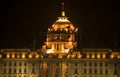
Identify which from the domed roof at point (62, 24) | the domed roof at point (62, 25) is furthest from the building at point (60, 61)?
the domed roof at point (62, 24)

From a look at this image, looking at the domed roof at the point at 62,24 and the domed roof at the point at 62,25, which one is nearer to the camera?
the domed roof at the point at 62,25

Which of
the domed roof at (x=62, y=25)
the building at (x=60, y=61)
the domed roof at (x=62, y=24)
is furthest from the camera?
the domed roof at (x=62, y=24)

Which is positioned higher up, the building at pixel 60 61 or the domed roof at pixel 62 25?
the domed roof at pixel 62 25

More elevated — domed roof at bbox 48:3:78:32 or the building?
domed roof at bbox 48:3:78:32

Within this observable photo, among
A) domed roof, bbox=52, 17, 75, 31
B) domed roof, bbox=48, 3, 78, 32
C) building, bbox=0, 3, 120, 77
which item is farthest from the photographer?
domed roof, bbox=52, 17, 75, 31

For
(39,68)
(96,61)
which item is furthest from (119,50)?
(39,68)

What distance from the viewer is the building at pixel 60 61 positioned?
181 meters

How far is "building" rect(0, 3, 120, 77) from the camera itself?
181 metres

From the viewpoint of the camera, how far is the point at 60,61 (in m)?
182

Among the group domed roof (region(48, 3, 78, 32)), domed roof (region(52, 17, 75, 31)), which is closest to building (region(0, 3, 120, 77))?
domed roof (region(48, 3, 78, 32))

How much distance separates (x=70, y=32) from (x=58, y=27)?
299cm

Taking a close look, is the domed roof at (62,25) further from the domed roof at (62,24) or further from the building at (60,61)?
the building at (60,61)

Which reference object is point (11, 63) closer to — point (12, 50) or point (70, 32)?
point (12, 50)

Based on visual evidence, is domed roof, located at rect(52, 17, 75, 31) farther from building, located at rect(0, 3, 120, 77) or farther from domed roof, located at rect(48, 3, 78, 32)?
building, located at rect(0, 3, 120, 77)
